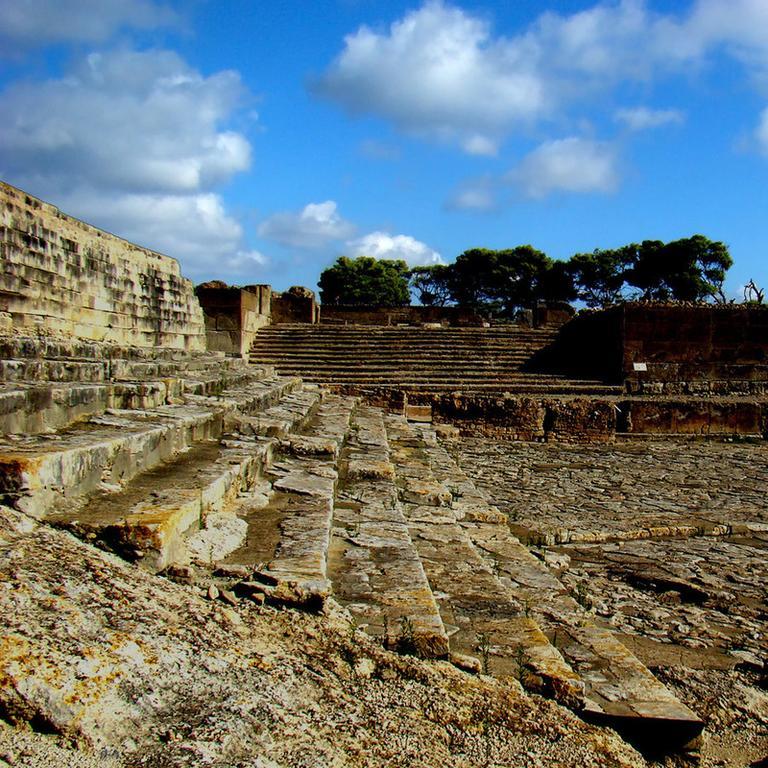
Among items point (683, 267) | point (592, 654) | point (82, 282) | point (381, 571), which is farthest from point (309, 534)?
point (683, 267)

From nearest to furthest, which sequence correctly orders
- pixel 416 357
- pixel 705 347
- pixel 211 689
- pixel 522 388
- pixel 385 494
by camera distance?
1. pixel 211 689
2. pixel 385 494
3. pixel 522 388
4. pixel 705 347
5. pixel 416 357

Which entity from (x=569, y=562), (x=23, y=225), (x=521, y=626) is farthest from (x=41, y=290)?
(x=521, y=626)

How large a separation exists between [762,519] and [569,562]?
228 cm

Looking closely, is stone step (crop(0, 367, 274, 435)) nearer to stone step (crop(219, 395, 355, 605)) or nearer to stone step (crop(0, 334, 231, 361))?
Answer: stone step (crop(219, 395, 355, 605))

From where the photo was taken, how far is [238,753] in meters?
1.34

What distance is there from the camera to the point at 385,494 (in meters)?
4.34

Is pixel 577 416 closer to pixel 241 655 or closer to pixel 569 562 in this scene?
pixel 569 562

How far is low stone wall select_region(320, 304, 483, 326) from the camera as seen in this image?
22281 millimetres

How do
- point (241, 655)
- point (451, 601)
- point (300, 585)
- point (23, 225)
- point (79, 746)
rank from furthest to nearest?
point (23, 225)
point (451, 601)
point (300, 585)
point (241, 655)
point (79, 746)

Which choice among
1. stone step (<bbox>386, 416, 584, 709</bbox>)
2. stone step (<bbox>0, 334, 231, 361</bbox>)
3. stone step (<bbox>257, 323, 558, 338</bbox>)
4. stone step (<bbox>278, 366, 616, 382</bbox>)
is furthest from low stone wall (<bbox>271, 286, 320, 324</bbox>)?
stone step (<bbox>386, 416, 584, 709</bbox>)

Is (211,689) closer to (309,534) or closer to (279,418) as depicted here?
(309,534)

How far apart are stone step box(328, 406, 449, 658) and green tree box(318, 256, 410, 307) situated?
46.6m

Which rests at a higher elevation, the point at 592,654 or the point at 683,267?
the point at 683,267

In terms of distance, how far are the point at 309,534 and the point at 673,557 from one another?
2.65 meters
